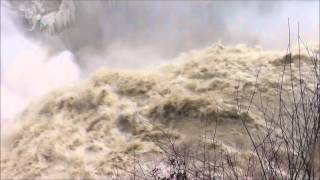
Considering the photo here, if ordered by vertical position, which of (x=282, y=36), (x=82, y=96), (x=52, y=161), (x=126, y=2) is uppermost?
(x=126, y=2)

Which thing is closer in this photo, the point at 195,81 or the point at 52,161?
the point at 52,161

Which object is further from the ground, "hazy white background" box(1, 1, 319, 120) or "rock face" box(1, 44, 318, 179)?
"hazy white background" box(1, 1, 319, 120)

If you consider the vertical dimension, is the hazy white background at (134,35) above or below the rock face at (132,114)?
above

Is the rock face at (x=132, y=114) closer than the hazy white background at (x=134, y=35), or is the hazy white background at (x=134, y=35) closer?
the rock face at (x=132, y=114)

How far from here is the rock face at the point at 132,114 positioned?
8867 millimetres

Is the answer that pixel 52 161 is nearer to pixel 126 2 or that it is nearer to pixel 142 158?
pixel 142 158

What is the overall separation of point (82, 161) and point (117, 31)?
5468mm

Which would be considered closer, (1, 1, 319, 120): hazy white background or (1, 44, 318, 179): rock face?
(1, 44, 318, 179): rock face

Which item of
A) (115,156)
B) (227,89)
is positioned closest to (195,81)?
(227,89)

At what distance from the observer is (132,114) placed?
984 cm

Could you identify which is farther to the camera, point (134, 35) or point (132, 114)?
point (134, 35)

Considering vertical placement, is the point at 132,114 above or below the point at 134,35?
below

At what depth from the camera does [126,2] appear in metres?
13.9

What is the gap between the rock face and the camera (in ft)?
29.1
